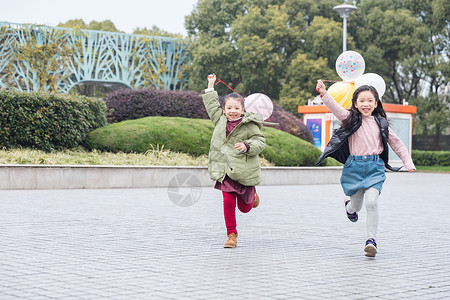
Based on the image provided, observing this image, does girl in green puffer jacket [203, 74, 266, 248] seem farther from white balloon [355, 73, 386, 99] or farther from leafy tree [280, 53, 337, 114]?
leafy tree [280, 53, 337, 114]

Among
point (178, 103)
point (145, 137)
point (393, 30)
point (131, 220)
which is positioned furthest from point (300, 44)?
point (131, 220)

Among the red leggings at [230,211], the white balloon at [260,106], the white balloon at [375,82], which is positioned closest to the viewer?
the red leggings at [230,211]

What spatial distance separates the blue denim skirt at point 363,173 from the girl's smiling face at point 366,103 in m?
0.44

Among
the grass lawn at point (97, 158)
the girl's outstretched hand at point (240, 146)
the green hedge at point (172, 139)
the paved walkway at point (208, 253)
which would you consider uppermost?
the girl's outstretched hand at point (240, 146)

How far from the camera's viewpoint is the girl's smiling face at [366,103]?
20.4 feet

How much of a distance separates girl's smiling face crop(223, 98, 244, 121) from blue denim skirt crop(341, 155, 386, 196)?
47.5 inches

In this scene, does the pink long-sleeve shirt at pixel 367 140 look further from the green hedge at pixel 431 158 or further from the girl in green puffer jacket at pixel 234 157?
the green hedge at pixel 431 158

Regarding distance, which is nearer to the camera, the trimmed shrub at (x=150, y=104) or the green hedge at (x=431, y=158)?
the trimmed shrub at (x=150, y=104)

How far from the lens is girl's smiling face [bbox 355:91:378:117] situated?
6203 millimetres

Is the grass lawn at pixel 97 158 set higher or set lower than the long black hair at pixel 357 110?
lower

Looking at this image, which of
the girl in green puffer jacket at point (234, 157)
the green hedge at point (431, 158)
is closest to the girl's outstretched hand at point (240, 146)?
the girl in green puffer jacket at point (234, 157)

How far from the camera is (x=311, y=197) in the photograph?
13242 mm

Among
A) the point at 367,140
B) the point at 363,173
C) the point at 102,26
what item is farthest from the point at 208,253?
the point at 102,26

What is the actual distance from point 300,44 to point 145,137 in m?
25.3
